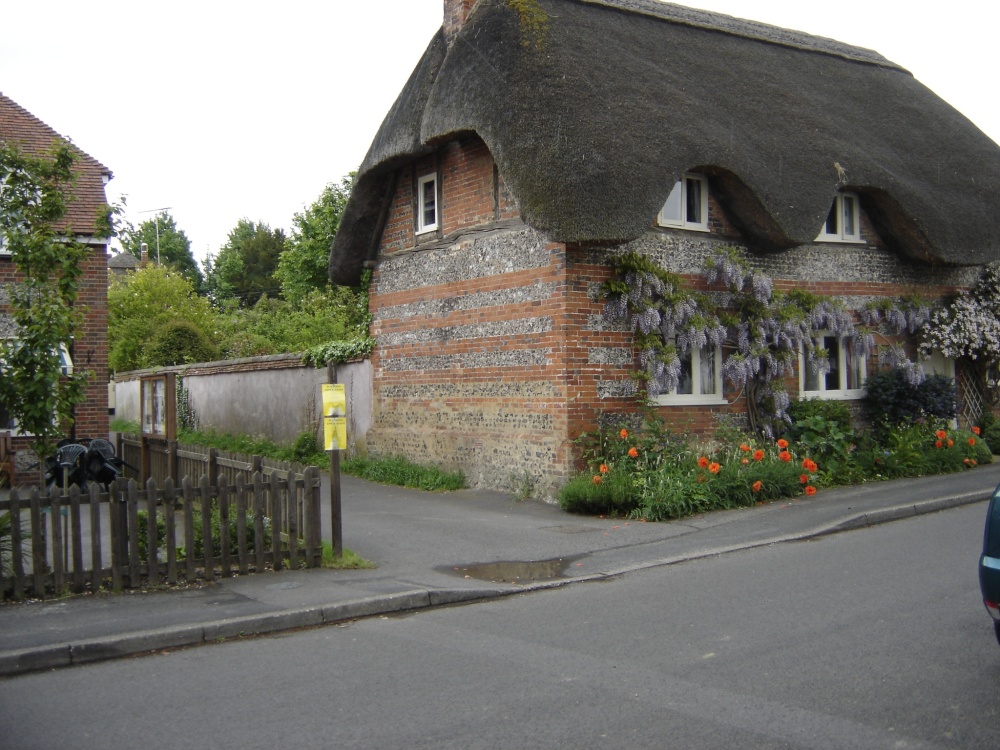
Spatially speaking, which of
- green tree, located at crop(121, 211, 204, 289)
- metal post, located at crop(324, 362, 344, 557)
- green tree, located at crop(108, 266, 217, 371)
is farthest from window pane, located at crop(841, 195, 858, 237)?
green tree, located at crop(121, 211, 204, 289)

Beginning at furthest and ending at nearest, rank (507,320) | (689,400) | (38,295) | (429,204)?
(429,204)
(689,400)
(507,320)
(38,295)

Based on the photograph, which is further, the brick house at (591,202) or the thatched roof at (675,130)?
the brick house at (591,202)

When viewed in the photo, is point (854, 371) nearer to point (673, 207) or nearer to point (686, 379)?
point (686, 379)

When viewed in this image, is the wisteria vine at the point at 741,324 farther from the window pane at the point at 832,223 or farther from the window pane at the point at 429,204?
the window pane at the point at 429,204

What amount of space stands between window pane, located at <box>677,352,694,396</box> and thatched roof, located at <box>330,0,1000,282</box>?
2.41 metres

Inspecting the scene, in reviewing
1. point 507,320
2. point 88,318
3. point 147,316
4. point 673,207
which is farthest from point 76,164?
point 147,316

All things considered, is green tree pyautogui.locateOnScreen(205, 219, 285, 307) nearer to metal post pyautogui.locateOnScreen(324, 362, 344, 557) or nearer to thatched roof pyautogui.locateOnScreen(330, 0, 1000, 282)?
thatched roof pyautogui.locateOnScreen(330, 0, 1000, 282)

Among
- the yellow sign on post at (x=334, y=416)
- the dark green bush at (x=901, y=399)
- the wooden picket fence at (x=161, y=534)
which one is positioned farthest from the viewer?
the dark green bush at (x=901, y=399)

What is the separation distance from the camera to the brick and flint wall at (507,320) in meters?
14.2

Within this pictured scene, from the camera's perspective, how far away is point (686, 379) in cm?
1544

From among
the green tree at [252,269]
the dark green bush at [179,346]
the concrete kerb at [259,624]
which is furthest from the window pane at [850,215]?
the green tree at [252,269]

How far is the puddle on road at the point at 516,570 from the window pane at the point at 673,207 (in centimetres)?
664

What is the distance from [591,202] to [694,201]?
3122 mm

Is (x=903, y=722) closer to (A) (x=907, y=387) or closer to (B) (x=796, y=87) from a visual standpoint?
(A) (x=907, y=387)
